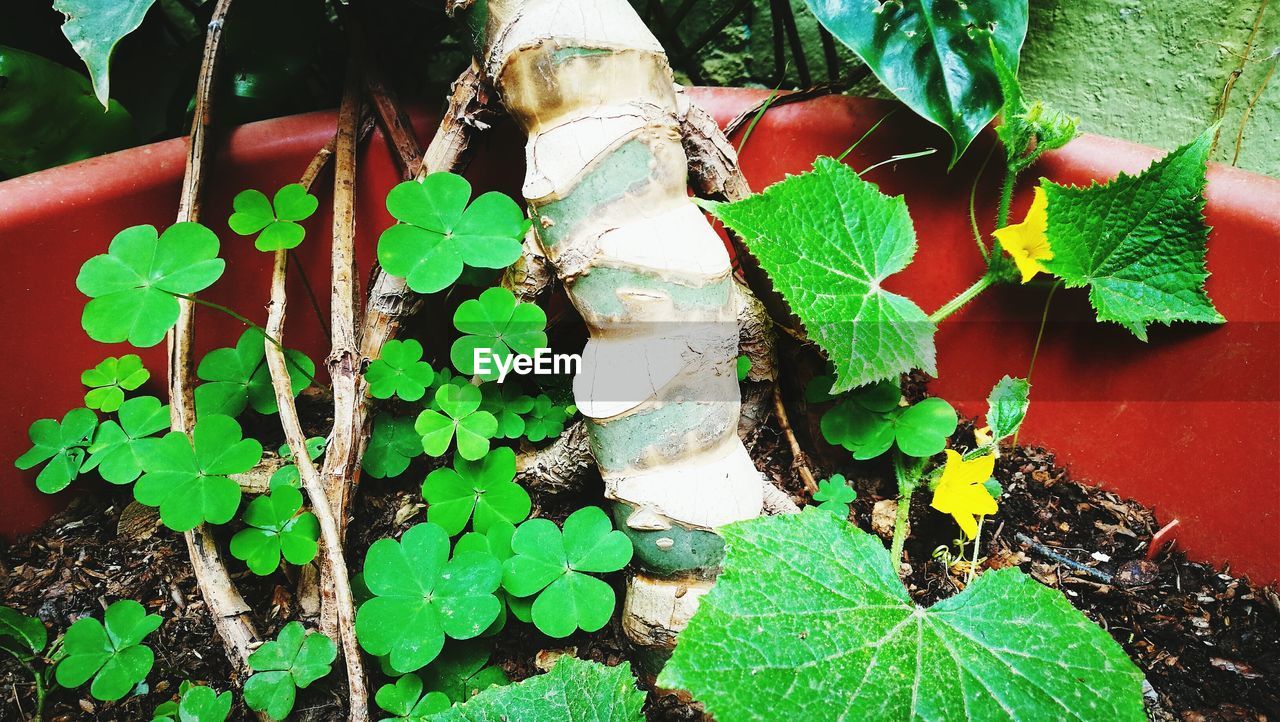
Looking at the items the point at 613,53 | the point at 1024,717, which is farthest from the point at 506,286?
the point at 1024,717

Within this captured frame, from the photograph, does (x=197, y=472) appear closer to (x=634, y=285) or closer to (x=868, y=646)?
(x=634, y=285)

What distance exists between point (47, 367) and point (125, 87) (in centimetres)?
56

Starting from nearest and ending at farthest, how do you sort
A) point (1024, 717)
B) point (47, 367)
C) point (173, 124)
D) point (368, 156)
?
1. point (1024, 717)
2. point (47, 367)
3. point (368, 156)
4. point (173, 124)

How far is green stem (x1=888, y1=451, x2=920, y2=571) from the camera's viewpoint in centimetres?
97

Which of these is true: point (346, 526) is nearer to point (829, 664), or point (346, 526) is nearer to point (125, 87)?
point (829, 664)

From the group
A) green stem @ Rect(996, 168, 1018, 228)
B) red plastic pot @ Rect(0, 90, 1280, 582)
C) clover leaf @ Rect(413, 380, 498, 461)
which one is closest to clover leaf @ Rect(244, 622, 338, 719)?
clover leaf @ Rect(413, 380, 498, 461)

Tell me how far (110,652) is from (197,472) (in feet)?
0.74

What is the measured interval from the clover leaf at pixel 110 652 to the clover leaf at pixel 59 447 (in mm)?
219

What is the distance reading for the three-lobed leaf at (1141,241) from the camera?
35.9 inches

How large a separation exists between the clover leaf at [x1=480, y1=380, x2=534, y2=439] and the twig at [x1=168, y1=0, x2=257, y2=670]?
1.24ft

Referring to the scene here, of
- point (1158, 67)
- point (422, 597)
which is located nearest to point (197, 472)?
point (422, 597)

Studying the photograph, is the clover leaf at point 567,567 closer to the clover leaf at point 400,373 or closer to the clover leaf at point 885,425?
the clover leaf at point 400,373

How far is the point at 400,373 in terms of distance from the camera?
39.4 inches

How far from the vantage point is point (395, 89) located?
117cm
